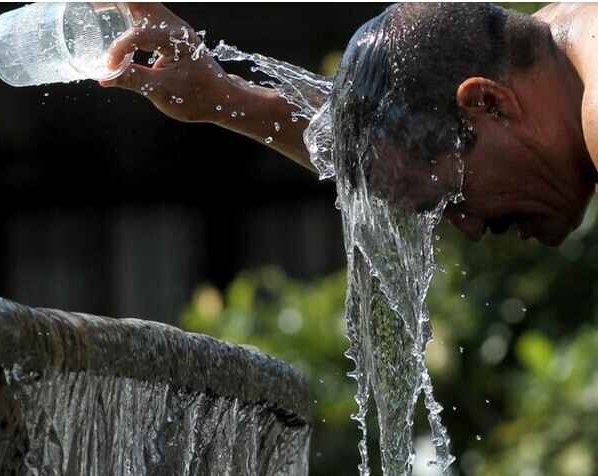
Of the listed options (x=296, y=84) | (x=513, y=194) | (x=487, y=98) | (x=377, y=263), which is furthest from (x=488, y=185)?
(x=296, y=84)

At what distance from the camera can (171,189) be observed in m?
10.6

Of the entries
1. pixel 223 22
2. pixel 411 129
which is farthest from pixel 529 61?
pixel 223 22

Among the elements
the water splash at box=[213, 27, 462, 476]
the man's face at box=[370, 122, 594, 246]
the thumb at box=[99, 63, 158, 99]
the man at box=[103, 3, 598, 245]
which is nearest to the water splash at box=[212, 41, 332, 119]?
Answer: the water splash at box=[213, 27, 462, 476]

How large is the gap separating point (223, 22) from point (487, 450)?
3.51m

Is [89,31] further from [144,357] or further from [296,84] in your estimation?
[144,357]

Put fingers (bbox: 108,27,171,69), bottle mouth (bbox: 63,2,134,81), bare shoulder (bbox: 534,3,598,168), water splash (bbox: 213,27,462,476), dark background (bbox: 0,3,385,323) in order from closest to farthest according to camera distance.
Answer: bare shoulder (bbox: 534,3,598,168) → water splash (bbox: 213,27,462,476) → fingers (bbox: 108,27,171,69) → bottle mouth (bbox: 63,2,134,81) → dark background (bbox: 0,3,385,323)

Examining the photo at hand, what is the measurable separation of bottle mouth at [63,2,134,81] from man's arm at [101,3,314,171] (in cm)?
10

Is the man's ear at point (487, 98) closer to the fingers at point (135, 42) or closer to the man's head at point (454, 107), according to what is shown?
the man's head at point (454, 107)

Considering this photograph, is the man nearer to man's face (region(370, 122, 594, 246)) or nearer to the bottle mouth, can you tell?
man's face (region(370, 122, 594, 246))

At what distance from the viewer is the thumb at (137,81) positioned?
341 centimetres

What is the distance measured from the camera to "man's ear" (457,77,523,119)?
306 centimetres

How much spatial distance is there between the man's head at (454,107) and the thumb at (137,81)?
465mm

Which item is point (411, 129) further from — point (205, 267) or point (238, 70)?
point (205, 267)

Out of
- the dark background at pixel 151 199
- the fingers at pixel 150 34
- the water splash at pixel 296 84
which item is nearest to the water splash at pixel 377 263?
the water splash at pixel 296 84
